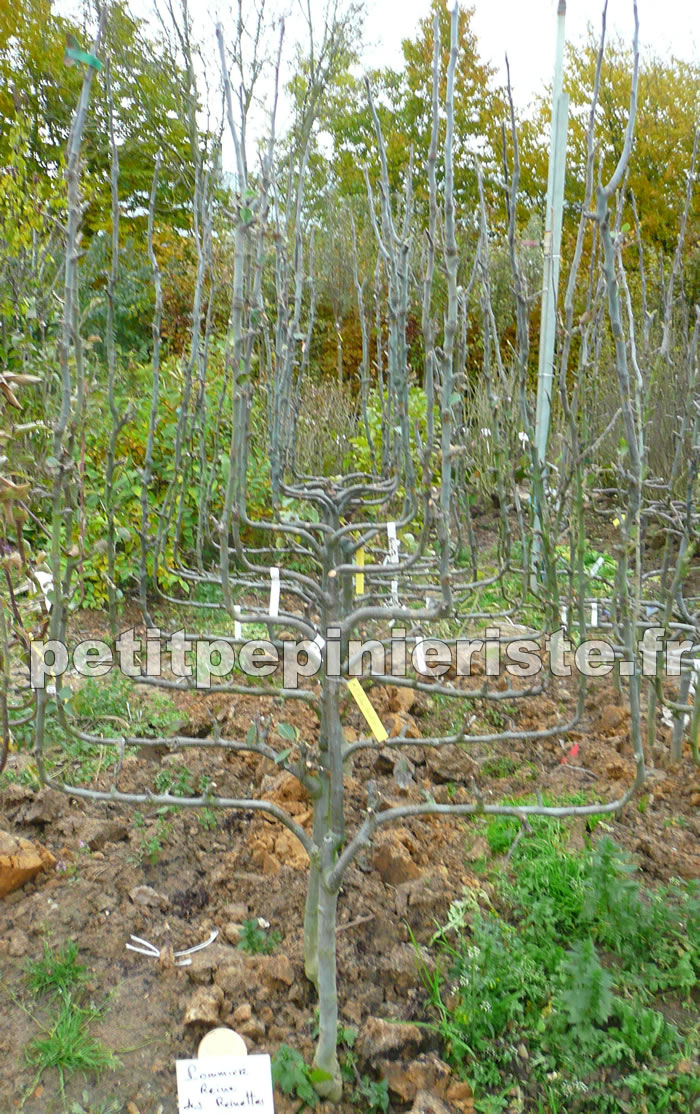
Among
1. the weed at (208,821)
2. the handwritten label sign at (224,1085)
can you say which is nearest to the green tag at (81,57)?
the handwritten label sign at (224,1085)

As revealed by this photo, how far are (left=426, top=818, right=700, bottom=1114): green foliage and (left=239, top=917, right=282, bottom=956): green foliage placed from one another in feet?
1.24

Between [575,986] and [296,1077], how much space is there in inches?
23.1

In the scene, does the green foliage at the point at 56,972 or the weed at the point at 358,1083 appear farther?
the green foliage at the point at 56,972

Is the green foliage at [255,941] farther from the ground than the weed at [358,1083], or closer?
farther from the ground

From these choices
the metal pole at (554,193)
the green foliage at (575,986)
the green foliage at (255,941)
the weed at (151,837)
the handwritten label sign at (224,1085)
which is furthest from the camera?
the metal pole at (554,193)

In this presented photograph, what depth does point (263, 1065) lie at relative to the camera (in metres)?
1.54

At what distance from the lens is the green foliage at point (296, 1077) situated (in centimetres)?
154

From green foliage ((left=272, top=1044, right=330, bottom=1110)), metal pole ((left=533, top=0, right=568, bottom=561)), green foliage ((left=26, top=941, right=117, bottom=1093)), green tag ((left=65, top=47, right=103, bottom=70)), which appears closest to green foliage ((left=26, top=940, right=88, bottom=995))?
green foliage ((left=26, top=941, right=117, bottom=1093))

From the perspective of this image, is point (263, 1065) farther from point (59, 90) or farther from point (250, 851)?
point (59, 90)

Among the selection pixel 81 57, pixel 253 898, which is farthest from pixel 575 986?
pixel 81 57

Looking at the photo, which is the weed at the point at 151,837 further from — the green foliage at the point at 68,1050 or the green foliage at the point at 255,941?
the green foliage at the point at 68,1050

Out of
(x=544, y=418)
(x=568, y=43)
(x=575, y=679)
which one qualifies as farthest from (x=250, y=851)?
(x=568, y=43)

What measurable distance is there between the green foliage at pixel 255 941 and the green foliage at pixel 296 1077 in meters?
0.33

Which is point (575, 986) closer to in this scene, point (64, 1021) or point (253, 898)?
point (253, 898)
